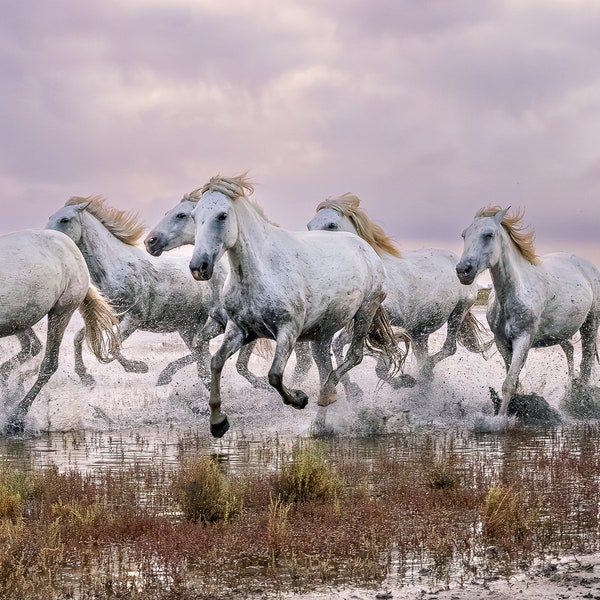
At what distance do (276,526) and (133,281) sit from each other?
31.6 ft

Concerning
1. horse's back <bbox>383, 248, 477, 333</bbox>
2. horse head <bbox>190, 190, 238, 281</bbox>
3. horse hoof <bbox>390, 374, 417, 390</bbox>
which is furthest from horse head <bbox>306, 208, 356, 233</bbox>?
horse head <bbox>190, 190, 238, 281</bbox>

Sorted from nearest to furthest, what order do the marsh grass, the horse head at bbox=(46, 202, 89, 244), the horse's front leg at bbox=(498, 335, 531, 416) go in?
Answer: the marsh grass, the horse's front leg at bbox=(498, 335, 531, 416), the horse head at bbox=(46, 202, 89, 244)

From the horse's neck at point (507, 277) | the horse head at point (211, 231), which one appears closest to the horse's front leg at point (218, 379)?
the horse head at point (211, 231)

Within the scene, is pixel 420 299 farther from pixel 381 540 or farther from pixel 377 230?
pixel 381 540

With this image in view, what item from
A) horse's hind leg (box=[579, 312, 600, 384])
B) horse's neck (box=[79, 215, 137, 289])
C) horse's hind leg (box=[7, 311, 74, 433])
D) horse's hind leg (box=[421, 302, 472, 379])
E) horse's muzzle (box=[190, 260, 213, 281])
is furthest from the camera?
horse's hind leg (box=[421, 302, 472, 379])

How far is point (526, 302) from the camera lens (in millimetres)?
13547

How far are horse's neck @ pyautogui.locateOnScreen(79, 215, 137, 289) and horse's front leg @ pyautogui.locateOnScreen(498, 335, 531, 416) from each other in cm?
544

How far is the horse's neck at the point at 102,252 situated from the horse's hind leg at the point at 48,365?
7.31 feet

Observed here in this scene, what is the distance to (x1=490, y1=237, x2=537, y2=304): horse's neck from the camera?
13.5 m

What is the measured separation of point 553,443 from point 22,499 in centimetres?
570

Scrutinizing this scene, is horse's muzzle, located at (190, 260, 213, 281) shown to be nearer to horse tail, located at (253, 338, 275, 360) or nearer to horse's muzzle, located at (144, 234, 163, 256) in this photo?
horse's muzzle, located at (144, 234, 163, 256)

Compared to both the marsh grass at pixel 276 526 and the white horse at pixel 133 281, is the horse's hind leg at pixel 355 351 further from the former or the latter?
the white horse at pixel 133 281

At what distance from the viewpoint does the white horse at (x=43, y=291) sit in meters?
11.8

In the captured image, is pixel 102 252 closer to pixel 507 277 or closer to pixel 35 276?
pixel 35 276
